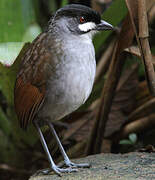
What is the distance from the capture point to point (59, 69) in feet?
9.18

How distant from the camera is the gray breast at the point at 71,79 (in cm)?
279

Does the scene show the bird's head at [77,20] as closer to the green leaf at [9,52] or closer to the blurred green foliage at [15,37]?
the green leaf at [9,52]

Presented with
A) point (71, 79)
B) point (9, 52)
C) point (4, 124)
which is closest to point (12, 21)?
point (4, 124)

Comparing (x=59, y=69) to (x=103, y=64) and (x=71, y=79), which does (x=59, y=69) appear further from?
(x=103, y=64)

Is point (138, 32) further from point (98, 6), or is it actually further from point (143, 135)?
point (98, 6)

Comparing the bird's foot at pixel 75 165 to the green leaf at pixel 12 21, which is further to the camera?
the green leaf at pixel 12 21

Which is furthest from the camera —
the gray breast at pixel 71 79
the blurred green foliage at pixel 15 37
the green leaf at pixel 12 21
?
the green leaf at pixel 12 21

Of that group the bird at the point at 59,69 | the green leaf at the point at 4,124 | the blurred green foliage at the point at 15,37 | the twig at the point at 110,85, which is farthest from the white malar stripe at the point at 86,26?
the green leaf at the point at 4,124

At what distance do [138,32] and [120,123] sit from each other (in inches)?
55.6

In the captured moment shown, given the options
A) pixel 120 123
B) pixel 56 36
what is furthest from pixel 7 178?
pixel 56 36

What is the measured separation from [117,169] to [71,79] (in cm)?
66

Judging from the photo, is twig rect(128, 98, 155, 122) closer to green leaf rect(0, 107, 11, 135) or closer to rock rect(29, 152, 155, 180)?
rock rect(29, 152, 155, 180)

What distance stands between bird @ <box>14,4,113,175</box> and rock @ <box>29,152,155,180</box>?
11 centimetres

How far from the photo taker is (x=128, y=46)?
3.43m
